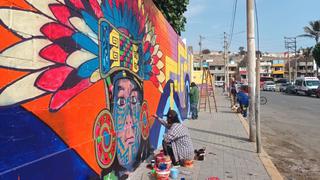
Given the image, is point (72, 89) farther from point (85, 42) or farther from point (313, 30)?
point (313, 30)

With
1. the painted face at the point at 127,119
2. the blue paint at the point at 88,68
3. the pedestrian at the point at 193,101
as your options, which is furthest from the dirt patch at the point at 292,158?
the pedestrian at the point at 193,101

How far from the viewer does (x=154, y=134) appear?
32.3ft

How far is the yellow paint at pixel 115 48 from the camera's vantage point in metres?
6.29

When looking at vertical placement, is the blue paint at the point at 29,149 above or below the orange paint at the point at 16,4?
below

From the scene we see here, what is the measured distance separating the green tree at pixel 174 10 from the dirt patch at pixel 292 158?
8.53 m

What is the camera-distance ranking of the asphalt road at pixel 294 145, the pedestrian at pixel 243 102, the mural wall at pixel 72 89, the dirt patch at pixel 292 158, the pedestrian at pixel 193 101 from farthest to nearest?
the pedestrian at pixel 243 102, the pedestrian at pixel 193 101, the asphalt road at pixel 294 145, the dirt patch at pixel 292 158, the mural wall at pixel 72 89

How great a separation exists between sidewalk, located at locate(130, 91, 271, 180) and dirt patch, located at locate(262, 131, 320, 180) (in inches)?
20.3

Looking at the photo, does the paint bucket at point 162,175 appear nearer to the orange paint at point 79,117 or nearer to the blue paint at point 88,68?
the orange paint at point 79,117

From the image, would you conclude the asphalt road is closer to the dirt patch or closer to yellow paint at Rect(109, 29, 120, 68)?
the dirt patch

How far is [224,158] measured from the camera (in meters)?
9.34

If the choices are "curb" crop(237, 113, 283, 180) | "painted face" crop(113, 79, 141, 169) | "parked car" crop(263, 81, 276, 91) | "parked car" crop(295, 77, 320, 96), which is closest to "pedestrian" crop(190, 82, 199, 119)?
"curb" crop(237, 113, 283, 180)

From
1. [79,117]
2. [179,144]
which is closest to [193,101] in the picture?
[179,144]

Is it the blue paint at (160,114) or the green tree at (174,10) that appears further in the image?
the green tree at (174,10)

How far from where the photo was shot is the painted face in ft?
21.7
